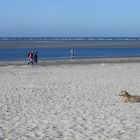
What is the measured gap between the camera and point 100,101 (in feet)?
49.2

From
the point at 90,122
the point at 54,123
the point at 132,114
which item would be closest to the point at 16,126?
the point at 54,123

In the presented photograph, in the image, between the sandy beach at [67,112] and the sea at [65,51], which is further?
the sea at [65,51]

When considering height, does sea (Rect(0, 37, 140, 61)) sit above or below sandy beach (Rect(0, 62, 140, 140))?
below

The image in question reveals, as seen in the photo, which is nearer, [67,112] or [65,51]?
[67,112]

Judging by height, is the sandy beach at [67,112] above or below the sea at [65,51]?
above

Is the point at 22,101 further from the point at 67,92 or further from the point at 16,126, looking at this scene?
the point at 16,126

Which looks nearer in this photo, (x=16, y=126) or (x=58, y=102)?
(x=16, y=126)

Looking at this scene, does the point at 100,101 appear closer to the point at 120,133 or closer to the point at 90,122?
the point at 90,122

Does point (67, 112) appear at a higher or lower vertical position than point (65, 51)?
higher

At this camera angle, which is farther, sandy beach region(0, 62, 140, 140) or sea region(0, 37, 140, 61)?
sea region(0, 37, 140, 61)

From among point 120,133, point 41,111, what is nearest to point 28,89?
point 41,111

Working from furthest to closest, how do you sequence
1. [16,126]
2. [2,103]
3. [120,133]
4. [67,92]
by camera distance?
[67,92] → [2,103] → [16,126] → [120,133]

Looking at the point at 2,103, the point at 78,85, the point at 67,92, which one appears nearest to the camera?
the point at 2,103

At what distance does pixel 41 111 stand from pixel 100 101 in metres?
2.61
